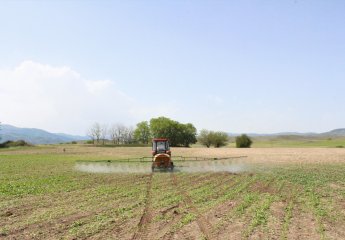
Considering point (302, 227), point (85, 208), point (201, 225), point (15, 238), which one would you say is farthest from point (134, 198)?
point (302, 227)

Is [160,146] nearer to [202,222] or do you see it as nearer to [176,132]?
[202,222]

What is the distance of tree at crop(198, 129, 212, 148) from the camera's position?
135625 millimetres

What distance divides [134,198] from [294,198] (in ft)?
27.9

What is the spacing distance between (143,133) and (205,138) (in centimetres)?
3279

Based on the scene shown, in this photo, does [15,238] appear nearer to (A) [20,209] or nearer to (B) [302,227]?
(A) [20,209]

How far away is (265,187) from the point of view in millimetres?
23531

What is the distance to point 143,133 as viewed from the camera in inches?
6186

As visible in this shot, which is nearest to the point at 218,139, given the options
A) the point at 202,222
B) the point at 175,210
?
the point at 175,210

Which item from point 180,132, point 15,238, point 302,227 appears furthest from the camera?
point 180,132

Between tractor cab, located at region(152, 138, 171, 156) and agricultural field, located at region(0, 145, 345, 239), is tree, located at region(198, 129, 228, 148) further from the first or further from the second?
agricultural field, located at region(0, 145, 345, 239)

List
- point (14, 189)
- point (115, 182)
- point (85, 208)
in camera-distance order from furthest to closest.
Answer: point (115, 182) < point (14, 189) < point (85, 208)

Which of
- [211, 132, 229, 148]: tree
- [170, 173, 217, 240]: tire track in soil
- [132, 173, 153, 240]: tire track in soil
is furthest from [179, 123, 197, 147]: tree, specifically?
[170, 173, 217, 240]: tire track in soil

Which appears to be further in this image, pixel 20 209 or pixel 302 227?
pixel 20 209

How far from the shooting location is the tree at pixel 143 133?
156 metres
